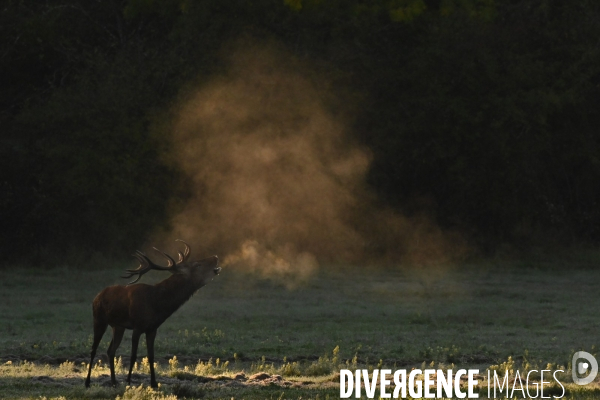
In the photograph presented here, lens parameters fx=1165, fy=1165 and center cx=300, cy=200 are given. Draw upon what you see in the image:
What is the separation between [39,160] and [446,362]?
19207 millimetres

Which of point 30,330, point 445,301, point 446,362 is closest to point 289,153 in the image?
point 445,301

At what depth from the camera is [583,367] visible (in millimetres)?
14492

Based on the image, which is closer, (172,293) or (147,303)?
(147,303)

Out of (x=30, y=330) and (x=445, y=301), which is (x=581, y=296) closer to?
(x=445, y=301)

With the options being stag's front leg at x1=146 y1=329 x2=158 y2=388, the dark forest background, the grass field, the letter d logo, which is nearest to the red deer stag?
stag's front leg at x1=146 y1=329 x2=158 y2=388

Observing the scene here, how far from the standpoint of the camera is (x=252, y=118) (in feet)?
111

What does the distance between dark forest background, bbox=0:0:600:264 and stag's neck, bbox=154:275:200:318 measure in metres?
20.4

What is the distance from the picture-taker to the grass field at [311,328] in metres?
12.8

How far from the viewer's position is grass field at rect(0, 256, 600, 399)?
1278cm

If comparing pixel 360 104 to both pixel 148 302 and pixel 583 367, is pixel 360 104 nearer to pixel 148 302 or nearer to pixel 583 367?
pixel 583 367

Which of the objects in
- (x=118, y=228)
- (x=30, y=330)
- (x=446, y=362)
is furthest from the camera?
(x=118, y=228)

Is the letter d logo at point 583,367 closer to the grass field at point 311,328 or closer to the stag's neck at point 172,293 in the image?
the grass field at point 311,328

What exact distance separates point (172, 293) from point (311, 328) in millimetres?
8842

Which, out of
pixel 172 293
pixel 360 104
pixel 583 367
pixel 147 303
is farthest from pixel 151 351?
pixel 360 104
